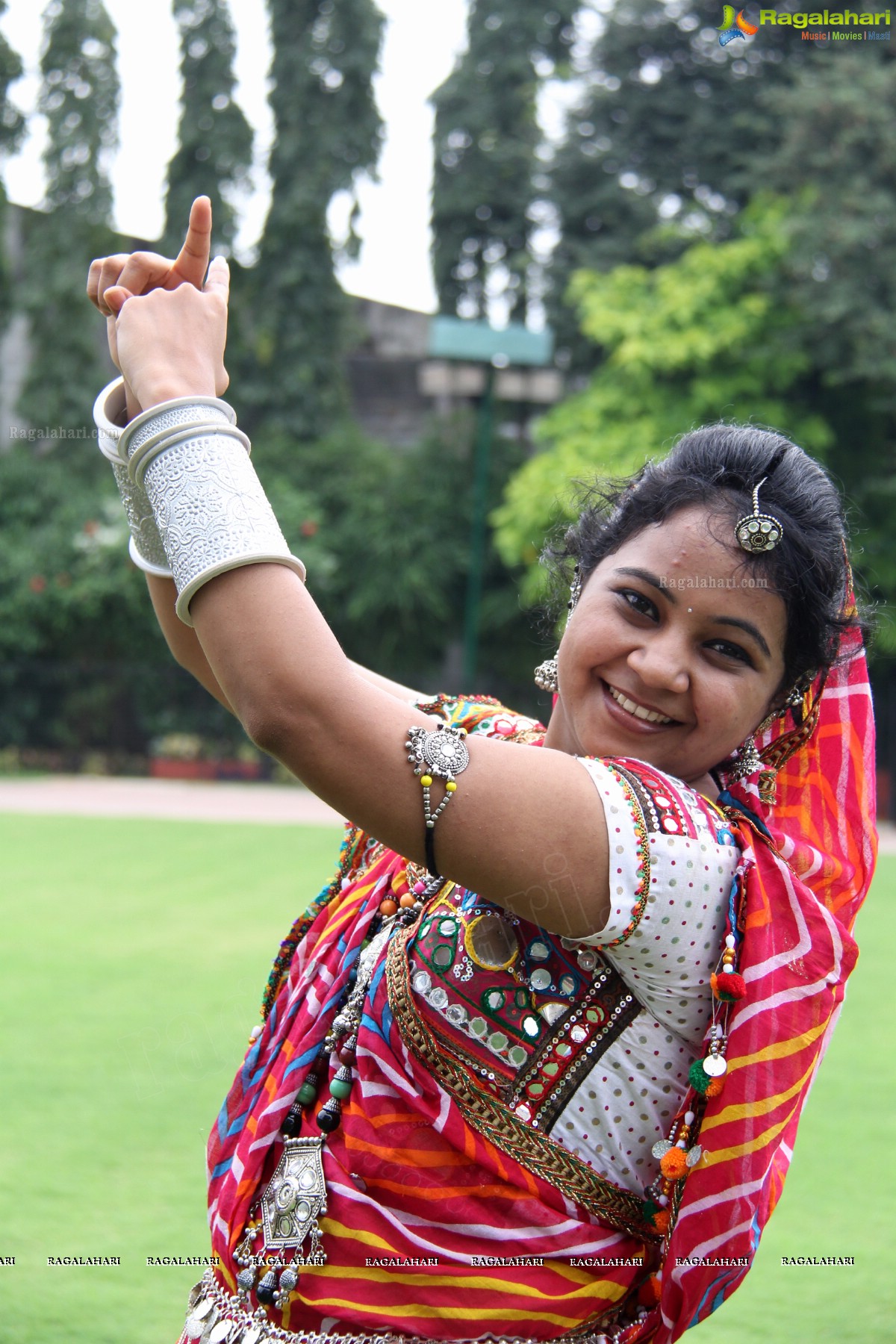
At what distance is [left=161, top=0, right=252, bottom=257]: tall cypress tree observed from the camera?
1759 cm

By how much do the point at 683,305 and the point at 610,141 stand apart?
410 centimetres

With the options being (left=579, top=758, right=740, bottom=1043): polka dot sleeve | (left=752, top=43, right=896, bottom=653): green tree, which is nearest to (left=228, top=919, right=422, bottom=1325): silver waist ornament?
(left=579, top=758, right=740, bottom=1043): polka dot sleeve

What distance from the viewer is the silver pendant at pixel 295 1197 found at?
1.38m

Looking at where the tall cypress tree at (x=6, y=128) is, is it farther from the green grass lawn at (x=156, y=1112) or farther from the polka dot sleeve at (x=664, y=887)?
the polka dot sleeve at (x=664, y=887)

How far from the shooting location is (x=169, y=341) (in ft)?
4.12

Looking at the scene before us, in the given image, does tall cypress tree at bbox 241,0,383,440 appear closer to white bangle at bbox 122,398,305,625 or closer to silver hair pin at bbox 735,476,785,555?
silver hair pin at bbox 735,476,785,555

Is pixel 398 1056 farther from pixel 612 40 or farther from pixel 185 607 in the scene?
pixel 612 40

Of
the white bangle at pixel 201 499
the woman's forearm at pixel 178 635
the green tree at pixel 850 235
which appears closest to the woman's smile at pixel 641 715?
the white bangle at pixel 201 499

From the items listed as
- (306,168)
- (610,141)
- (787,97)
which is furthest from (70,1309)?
(306,168)

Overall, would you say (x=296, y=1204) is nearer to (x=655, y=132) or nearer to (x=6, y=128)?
(x=655, y=132)

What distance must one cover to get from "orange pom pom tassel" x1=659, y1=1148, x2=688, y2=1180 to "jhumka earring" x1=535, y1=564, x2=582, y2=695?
563 mm

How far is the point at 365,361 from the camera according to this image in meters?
19.0

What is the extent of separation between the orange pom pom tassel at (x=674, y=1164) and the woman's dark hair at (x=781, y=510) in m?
0.54

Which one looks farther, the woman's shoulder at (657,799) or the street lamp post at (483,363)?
the street lamp post at (483,363)
